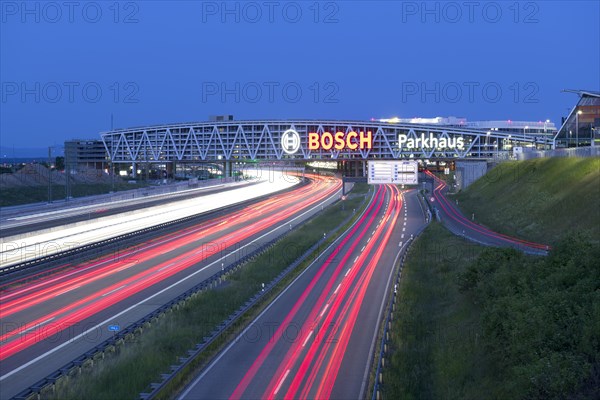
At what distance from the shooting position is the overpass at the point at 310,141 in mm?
84438

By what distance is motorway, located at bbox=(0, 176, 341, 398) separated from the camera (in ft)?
59.4

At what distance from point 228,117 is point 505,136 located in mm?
46622

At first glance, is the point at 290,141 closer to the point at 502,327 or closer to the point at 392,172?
the point at 392,172

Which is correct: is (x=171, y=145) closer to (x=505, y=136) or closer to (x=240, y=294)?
(x=505, y=136)

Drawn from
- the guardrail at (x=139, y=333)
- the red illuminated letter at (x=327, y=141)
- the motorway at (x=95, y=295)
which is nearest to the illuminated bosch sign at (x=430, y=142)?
the red illuminated letter at (x=327, y=141)

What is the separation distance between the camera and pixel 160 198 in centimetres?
7294

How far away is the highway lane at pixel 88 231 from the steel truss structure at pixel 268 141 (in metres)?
19.7

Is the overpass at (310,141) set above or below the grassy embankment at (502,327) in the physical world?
above

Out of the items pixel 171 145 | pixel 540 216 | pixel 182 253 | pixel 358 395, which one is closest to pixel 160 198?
pixel 171 145

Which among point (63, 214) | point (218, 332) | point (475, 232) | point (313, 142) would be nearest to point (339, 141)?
point (313, 142)

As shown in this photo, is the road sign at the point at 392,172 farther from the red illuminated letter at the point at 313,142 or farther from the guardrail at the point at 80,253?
the red illuminated letter at the point at 313,142

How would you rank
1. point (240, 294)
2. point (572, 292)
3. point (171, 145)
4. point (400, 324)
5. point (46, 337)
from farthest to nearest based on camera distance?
point (171, 145) < point (240, 294) < point (400, 324) < point (46, 337) < point (572, 292)

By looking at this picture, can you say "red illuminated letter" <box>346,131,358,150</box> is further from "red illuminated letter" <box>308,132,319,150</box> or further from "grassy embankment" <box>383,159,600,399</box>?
"grassy embankment" <box>383,159,600,399</box>

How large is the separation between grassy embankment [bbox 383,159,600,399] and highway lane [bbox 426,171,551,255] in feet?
9.96
